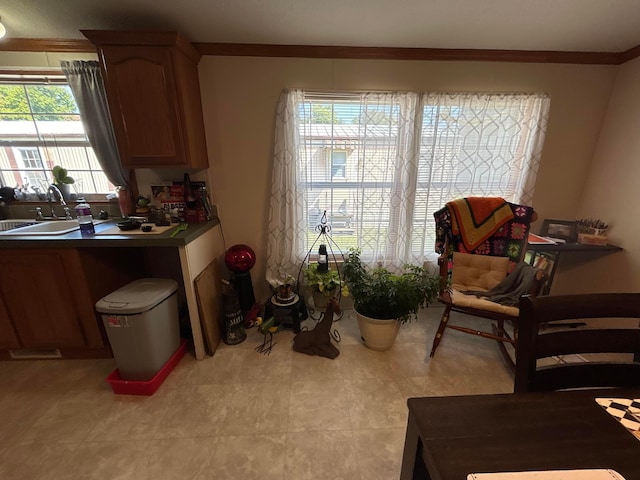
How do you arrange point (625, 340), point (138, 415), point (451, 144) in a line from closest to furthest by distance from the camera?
point (625, 340), point (138, 415), point (451, 144)

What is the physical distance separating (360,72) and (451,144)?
0.91 m

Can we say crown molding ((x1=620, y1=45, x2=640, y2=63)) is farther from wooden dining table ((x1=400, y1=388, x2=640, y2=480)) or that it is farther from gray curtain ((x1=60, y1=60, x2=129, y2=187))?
gray curtain ((x1=60, y1=60, x2=129, y2=187))

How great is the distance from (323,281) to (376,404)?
2.97 ft

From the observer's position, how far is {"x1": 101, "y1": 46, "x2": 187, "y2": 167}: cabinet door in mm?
1555

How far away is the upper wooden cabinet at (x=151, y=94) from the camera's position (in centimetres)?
153

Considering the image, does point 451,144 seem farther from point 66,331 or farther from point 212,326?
point 66,331

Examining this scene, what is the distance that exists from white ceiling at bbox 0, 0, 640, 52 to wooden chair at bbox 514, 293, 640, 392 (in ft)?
5.24

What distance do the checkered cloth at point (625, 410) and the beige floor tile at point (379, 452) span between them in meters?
0.88

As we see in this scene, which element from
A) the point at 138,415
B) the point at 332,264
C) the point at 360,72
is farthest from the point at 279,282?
the point at 360,72

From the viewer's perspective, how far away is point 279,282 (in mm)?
2217

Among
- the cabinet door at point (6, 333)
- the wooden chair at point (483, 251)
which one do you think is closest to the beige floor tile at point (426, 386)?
the wooden chair at point (483, 251)

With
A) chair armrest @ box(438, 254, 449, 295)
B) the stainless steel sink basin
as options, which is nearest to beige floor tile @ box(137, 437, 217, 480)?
chair armrest @ box(438, 254, 449, 295)

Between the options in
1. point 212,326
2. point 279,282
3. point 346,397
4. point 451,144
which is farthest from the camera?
point 279,282

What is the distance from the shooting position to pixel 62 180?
2047mm
